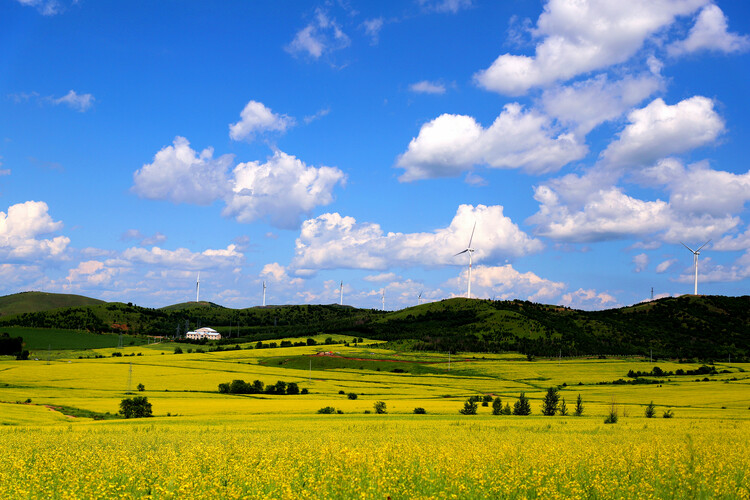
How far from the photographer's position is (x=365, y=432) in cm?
3566

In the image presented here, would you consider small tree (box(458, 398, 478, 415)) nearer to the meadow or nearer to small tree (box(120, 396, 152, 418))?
the meadow

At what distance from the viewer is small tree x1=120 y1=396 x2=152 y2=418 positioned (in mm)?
63062

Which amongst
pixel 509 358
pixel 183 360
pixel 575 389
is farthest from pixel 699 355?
pixel 183 360

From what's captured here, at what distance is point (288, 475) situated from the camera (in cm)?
1391

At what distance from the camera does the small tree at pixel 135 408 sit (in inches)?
2483

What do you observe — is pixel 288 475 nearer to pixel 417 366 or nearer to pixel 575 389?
A: pixel 575 389

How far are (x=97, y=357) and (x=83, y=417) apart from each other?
120886mm

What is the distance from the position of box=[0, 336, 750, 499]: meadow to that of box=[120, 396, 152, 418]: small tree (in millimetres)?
2442

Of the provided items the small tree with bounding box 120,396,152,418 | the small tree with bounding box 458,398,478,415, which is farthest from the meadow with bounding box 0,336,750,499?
the small tree with bounding box 120,396,152,418

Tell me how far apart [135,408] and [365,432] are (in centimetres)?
3942

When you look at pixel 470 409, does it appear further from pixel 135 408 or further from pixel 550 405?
pixel 135 408

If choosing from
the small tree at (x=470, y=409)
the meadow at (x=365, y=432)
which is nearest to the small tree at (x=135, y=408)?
the meadow at (x=365, y=432)

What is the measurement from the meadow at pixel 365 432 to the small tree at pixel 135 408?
2.44 meters

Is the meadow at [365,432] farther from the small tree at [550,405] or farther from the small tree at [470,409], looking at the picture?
the small tree at [550,405]
